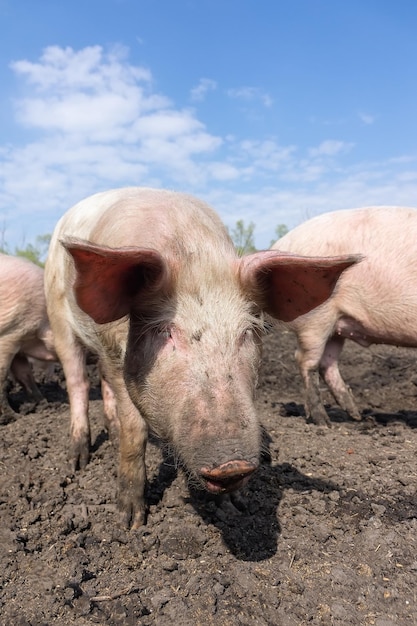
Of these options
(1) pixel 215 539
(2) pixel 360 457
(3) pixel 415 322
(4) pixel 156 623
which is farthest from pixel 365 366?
(4) pixel 156 623

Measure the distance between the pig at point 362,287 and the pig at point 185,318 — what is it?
8.81 ft

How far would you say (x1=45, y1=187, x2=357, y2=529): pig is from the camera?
2441 mm

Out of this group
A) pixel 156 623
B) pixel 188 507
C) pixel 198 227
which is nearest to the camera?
pixel 156 623

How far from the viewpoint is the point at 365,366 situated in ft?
29.1

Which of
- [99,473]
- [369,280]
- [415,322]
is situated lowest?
[99,473]

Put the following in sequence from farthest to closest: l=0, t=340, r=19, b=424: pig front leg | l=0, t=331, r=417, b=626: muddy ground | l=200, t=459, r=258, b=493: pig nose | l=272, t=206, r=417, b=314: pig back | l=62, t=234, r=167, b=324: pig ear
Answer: l=0, t=340, r=19, b=424: pig front leg, l=272, t=206, r=417, b=314: pig back, l=0, t=331, r=417, b=626: muddy ground, l=62, t=234, r=167, b=324: pig ear, l=200, t=459, r=258, b=493: pig nose

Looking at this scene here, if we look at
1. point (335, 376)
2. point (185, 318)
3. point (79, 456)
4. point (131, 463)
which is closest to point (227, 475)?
point (185, 318)

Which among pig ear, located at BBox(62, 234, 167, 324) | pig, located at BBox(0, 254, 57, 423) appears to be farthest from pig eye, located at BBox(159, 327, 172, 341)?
pig, located at BBox(0, 254, 57, 423)

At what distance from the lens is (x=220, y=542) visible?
320 cm

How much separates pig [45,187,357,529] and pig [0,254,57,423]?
3.96 metres

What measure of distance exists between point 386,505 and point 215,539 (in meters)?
1.15

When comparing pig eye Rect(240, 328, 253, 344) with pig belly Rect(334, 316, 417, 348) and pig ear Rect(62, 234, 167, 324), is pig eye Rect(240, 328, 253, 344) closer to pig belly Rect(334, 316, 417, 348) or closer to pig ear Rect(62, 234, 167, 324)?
pig ear Rect(62, 234, 167, 324)

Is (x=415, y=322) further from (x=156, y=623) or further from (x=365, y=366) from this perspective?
(x=156, y=623)

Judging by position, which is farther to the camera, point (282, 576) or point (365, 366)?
point (365, 366)
